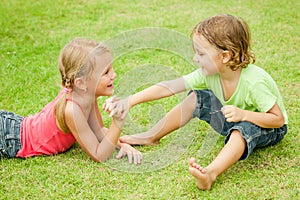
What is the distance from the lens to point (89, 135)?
2.43m

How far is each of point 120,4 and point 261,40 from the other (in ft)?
5.82

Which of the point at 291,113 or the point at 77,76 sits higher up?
the point at 77,76

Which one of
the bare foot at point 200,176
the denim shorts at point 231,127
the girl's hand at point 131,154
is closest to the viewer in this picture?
the bare foot at point 200,176

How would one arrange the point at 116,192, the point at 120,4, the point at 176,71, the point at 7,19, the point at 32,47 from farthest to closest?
the point at 120,4
the point at 7,19
the point at 32,47
the point at 176,71
the point at 116,192

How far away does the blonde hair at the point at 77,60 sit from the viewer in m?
2.36

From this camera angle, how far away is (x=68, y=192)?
2230mm

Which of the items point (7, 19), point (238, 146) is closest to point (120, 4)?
point (7, 19)

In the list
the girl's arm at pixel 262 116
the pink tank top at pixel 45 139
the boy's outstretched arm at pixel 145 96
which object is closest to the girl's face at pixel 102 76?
the boy's outstretched arm at pixel 145 96

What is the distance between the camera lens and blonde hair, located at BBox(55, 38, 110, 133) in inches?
93.0

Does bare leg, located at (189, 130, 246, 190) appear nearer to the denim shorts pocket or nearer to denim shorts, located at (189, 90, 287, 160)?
denim shorts, located at (189, 90, 287, 160)

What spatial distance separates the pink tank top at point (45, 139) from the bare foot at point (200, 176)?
0.71 m

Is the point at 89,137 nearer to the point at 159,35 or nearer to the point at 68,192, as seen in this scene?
the point at 68,192

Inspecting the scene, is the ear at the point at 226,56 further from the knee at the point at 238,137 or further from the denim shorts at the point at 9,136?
the denim shorts at the point at 9,136

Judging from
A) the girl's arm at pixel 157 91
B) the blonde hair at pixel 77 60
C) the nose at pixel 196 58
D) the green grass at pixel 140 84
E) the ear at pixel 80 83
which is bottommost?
the green grass at pixel 140 84
